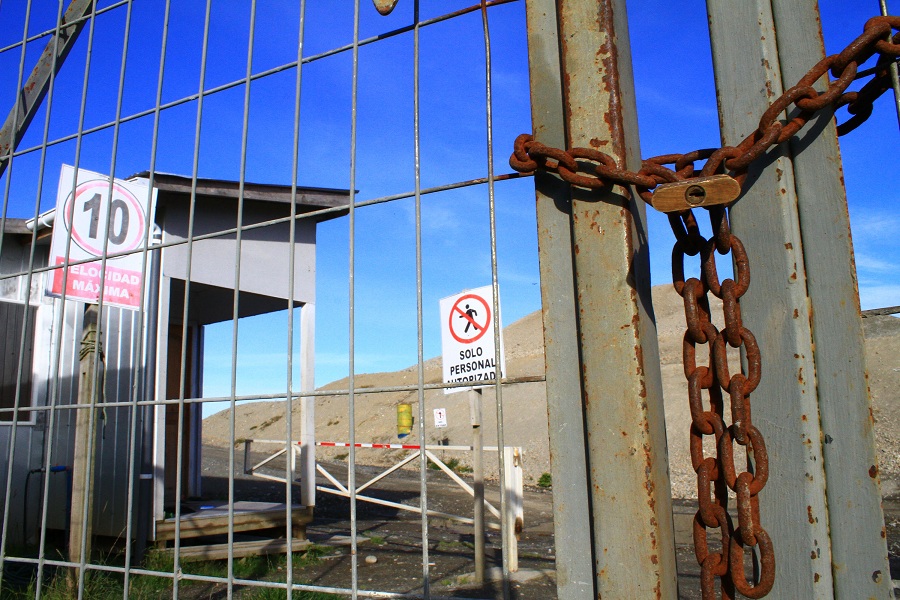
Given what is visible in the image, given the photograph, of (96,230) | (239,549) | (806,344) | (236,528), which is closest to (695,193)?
(806,344)

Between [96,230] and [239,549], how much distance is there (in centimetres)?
418

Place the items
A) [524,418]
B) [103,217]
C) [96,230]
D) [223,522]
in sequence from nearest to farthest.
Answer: [96,230] → [103,217] → [223,522] → [524,418]

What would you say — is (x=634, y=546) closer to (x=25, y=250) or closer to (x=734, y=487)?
(x=734, y=487)

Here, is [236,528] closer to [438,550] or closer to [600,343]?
[438,550]

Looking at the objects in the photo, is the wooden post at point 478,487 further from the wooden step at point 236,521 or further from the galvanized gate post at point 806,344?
the galvanized gate post at point 806,344

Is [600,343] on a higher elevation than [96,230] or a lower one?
lower

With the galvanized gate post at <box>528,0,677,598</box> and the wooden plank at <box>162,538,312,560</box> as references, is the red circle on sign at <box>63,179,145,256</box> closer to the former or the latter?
the galvanized gate post at <box>528,0,677,598</box>

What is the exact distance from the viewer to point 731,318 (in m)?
1.29

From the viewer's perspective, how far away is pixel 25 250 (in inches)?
370

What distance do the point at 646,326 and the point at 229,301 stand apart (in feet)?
29.5

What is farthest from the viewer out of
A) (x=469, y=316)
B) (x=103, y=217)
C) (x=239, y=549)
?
(x=239, y=549)

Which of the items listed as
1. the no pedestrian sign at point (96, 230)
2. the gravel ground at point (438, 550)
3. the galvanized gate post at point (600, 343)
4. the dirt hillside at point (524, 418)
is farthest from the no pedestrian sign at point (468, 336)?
the galvanized gate post at point (600, 343)

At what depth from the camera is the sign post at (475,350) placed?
20.4ft

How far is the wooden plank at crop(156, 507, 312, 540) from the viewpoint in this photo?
284 inches
